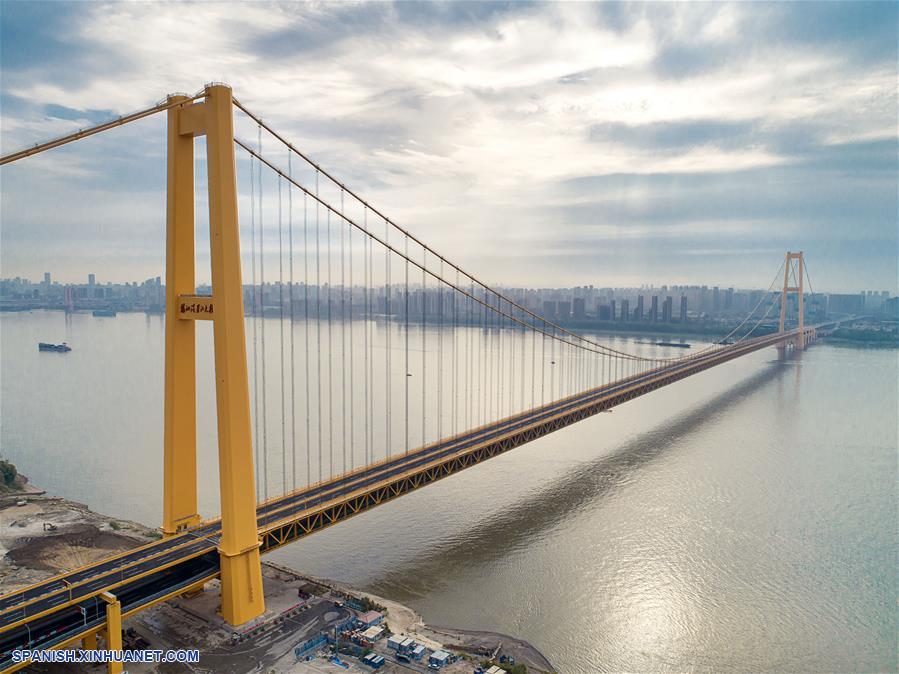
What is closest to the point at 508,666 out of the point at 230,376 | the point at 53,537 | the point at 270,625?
the point at 270,625

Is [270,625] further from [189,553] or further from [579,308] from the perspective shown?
[579,308]

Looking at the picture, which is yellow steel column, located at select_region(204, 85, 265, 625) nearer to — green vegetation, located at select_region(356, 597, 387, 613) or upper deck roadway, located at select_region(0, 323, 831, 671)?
upper deck roadway, located at select_region(0, 323, 831, 671)

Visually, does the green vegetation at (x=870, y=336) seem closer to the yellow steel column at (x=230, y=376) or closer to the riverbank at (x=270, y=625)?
the riverbank at (x=270, y=625)

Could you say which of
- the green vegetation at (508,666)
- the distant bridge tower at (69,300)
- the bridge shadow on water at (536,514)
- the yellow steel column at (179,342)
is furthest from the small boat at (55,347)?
the green vegetation at (508,666)

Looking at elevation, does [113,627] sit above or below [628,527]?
above

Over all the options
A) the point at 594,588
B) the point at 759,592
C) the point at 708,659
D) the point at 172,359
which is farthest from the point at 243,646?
the point at 759,592
